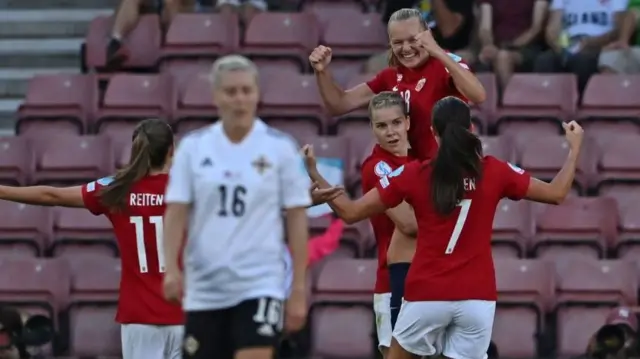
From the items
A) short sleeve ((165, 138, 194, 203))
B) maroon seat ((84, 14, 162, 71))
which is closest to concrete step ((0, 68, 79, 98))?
maroon seat ((84, 14, 162, 71))

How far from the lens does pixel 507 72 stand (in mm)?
13883

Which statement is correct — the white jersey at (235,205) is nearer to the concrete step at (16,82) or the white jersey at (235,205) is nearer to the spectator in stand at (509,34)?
A: the spectator in stand at (509,34)

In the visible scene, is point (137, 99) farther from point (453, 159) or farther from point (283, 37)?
point (453, 159)

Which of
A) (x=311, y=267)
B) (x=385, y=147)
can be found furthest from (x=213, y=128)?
(x=311, y=267)

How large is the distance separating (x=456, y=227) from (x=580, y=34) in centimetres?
643

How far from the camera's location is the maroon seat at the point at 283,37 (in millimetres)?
14281

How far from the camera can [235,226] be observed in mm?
7094

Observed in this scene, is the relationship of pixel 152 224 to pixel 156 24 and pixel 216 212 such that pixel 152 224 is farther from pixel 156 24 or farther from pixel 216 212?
pixel 156 24

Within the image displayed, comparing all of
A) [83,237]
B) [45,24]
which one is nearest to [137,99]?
[83,237]

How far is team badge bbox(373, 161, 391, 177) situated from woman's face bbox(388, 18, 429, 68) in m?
0.55

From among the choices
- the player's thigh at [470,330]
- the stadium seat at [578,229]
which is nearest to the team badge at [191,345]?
the player's thigh at [470,330]

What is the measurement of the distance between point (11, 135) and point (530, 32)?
173 inches

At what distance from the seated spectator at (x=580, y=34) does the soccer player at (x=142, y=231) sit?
5.77 m

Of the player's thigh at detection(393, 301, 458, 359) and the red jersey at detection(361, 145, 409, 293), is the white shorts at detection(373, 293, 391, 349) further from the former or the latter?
the player's thigh at detection(393, 301, 458, 359)
